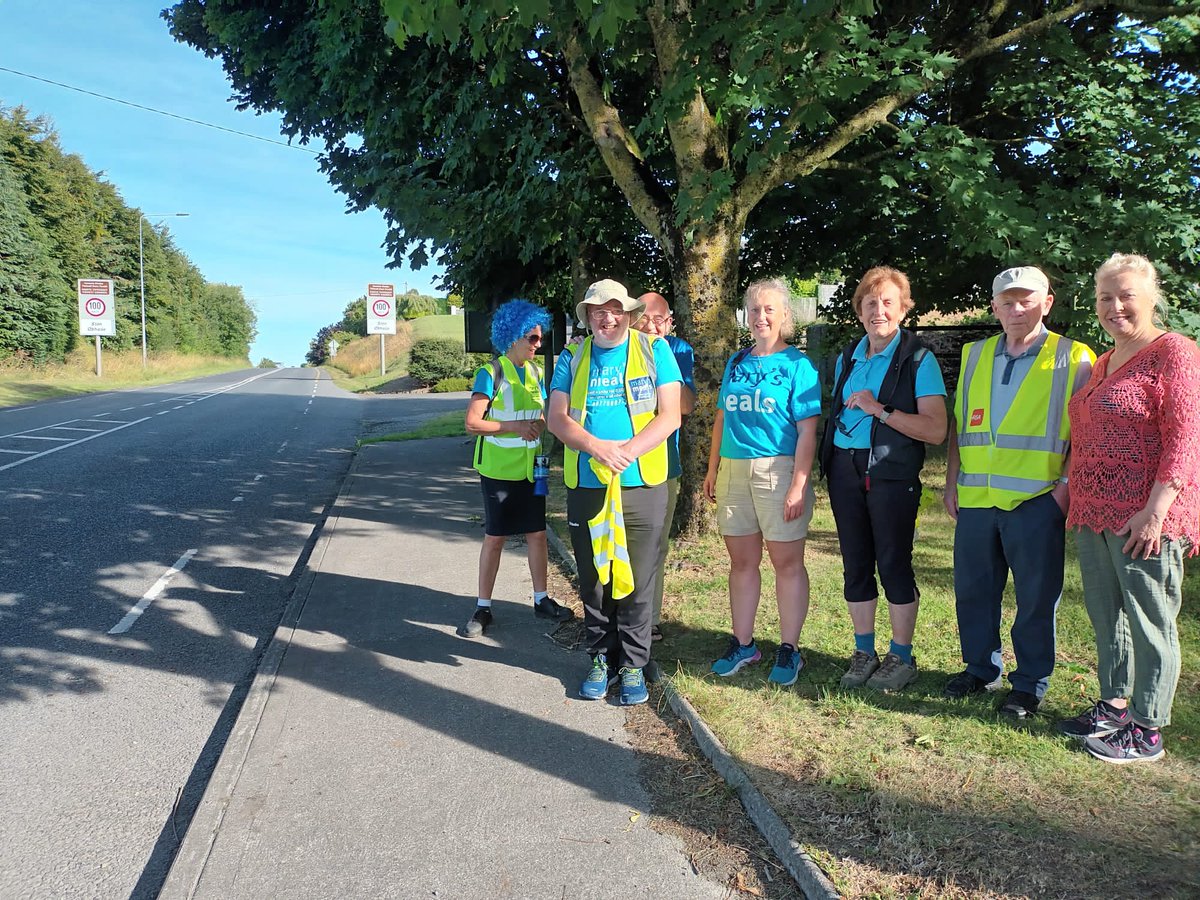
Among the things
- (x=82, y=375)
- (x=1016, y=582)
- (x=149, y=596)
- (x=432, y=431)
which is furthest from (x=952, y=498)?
(x=82, y=375)

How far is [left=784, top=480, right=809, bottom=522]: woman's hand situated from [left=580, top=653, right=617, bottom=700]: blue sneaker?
3.87ft

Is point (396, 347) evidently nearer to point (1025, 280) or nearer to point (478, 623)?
point (478, 623)

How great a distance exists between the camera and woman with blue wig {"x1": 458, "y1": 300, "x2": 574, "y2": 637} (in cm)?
488

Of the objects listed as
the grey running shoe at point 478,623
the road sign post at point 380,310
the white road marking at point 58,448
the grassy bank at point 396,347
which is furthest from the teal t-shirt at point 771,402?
the grassy bank at point 396,347

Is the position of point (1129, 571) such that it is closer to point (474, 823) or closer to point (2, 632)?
point (474, 823)

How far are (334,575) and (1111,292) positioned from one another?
5386 mm

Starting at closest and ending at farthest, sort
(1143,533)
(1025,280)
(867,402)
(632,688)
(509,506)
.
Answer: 1. (1143,533)
2. (1025,280)
3. (867,402)
4. (632,688)
5. (509,506)

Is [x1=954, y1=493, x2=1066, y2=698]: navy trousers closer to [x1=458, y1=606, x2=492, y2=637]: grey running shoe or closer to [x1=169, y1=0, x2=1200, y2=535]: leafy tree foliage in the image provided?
[x1=458, y1=606, x2=492, y2=637]: grey running shoe

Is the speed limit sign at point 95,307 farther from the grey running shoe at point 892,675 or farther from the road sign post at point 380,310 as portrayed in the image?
the grey running shoe at point 892,675

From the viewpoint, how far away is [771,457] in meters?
4.11

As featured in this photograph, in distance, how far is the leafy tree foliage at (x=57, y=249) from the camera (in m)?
35.2

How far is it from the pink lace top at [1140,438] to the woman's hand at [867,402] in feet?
2.61

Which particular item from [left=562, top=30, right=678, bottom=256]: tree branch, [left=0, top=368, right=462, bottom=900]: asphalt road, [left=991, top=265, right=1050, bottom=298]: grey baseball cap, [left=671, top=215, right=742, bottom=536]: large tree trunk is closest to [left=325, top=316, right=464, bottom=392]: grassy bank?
[left=0, top=368, right=462, bottom=900]: asphalt road

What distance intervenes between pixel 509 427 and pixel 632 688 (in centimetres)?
164
